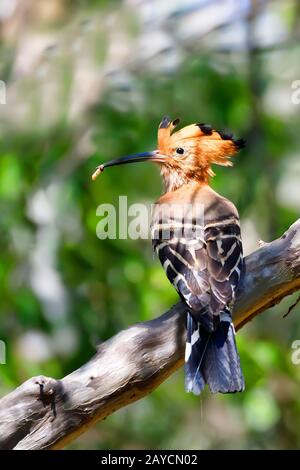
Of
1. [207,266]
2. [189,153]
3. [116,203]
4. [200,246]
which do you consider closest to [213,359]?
[207,266]

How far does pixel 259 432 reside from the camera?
6262 mm

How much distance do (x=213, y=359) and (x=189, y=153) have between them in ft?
4.55

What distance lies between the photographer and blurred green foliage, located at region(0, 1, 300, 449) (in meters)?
5.58

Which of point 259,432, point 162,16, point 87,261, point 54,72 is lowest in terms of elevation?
point 259,432

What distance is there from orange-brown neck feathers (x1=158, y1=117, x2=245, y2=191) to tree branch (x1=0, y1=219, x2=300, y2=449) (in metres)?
1.11

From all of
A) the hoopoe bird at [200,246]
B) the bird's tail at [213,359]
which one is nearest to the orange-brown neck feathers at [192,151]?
the hoopoe bird at [200,246]

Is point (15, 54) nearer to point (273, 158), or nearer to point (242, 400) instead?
point (273, 158)

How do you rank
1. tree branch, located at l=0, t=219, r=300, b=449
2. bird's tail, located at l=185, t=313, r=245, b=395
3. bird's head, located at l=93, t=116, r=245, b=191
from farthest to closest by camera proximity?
bird's head, located at l=93, t=116, r=245, b=191
bird's tail, located at l=185, t=313, r=245, b=395
tree branch, located at l=0, t=219, r=300, b=449

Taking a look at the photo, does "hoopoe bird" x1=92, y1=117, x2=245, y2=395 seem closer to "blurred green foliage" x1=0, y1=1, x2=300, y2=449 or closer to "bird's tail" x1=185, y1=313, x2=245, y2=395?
"bird's tail" x1=185, y1=313, x2=245, y2=395

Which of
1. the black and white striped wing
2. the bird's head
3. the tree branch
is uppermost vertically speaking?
the bird's head

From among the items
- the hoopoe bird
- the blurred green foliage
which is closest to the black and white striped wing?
the hoopoe bird

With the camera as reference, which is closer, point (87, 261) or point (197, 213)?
point (197, 213)

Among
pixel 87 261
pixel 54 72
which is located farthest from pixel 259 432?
pixel 54 72
